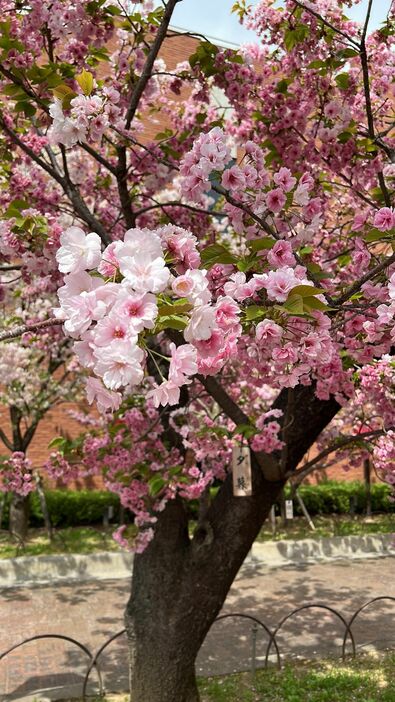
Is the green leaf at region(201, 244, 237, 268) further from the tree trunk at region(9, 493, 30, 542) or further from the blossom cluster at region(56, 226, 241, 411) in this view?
the tree trunk at region(9, 493, 30, 542)

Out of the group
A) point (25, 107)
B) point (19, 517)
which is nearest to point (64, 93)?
point (25, 107)

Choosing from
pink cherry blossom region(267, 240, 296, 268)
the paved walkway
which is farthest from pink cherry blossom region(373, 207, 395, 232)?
the paved walkway

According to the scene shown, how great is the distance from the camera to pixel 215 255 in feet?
6.71

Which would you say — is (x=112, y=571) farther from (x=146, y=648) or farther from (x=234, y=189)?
(x=234, y=189)

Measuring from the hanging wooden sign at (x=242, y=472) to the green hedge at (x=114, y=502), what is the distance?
26.7ft

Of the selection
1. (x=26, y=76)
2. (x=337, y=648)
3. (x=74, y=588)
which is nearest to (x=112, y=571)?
(x=74, y=588)

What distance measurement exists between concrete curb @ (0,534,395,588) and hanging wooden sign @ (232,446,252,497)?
243 inches

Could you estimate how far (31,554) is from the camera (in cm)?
1016

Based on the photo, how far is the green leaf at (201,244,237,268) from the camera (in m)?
2.03

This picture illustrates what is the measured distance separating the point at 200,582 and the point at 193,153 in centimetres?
302

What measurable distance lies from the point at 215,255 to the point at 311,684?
4614mm

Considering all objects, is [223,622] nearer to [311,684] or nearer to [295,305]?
[311,684]

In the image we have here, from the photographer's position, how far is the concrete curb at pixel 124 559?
9305mm

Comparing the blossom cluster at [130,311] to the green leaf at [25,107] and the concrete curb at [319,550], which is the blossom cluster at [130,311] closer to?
the green leaf at [25,107]
